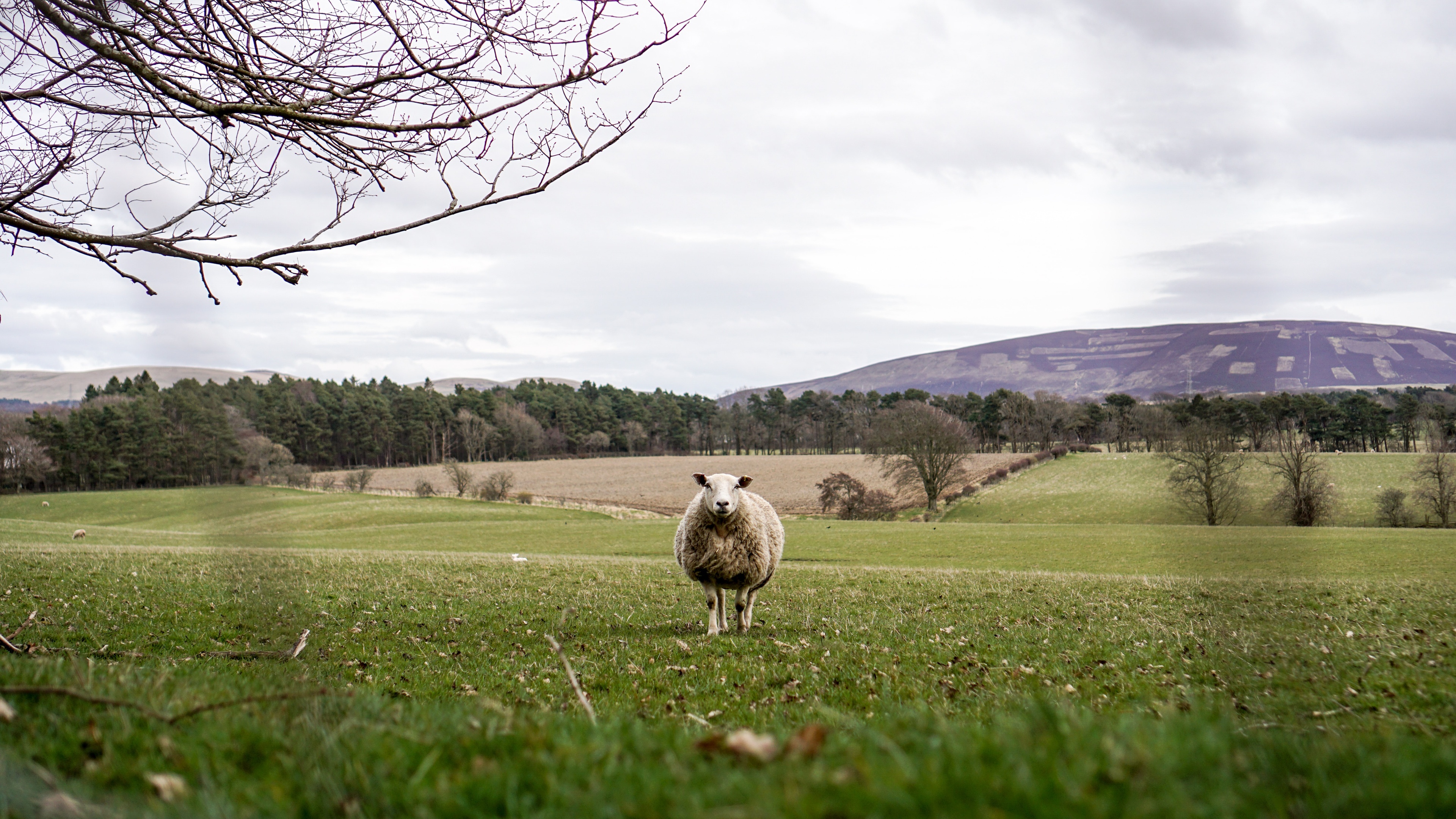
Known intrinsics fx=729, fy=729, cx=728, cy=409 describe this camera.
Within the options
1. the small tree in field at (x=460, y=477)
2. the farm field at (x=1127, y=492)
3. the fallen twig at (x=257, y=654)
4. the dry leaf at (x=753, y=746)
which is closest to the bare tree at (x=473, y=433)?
the small tree in field at (x=460, y=477)

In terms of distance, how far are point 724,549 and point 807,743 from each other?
352 inches

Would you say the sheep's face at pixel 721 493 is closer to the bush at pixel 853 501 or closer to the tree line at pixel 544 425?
the tree line at pixel 544 425

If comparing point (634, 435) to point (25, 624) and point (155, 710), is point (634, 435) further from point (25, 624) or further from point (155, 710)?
point (155, 710)

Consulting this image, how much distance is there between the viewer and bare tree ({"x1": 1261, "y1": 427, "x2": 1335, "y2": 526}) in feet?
163

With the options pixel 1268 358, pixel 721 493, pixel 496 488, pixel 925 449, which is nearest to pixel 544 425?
pixel 496 488

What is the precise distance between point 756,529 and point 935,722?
9.02 metres

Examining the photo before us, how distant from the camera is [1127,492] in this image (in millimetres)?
71562

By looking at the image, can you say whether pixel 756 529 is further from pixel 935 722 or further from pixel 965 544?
pixel 965 544

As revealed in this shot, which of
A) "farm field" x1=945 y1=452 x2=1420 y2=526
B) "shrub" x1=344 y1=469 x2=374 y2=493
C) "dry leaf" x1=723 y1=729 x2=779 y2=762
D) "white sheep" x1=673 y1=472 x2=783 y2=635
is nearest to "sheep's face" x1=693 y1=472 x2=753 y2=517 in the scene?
"white sheep" x1=673 y1=472 x2=783 y2=635

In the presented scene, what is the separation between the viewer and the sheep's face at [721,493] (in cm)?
1082

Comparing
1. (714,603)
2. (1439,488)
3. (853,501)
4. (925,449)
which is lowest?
(853,501)

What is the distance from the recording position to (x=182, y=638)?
10102 millimetres

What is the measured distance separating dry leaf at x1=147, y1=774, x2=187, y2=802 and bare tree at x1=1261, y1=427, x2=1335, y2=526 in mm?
56027

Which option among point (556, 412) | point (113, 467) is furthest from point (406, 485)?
point (556, 412)
